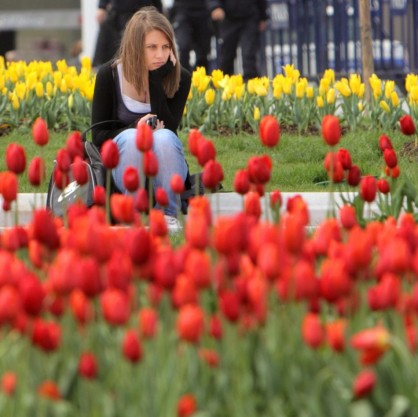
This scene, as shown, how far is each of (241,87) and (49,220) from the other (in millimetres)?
7681

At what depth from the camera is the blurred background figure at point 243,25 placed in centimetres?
1520

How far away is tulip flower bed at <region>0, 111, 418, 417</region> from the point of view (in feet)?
8.98

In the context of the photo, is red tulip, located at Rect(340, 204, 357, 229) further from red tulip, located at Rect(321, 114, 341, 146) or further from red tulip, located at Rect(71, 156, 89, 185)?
red tulip, located at Rect(71, 156, 89, 185)

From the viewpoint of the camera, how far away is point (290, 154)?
31.2 ft

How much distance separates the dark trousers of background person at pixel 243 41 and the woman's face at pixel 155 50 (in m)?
8.12

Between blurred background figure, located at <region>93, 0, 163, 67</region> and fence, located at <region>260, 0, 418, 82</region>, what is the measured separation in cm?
250

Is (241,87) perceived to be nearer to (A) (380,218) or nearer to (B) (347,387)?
(A) (380,218)

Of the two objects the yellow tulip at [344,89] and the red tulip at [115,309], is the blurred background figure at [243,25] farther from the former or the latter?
the red tulip at [115,309]

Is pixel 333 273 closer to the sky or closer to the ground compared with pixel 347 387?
closer to the sky

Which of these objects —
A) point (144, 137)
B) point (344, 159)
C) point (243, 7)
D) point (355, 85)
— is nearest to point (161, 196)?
point (144, 137)

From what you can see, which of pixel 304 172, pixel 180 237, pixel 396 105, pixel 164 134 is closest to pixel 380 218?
pixel 180 237

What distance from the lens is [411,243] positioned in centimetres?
331

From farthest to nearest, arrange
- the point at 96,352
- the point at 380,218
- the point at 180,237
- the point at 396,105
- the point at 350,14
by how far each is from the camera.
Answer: the point at 350,14, the point at 396,105, the point at 180,237, the point at 380,218, the point at 96,352

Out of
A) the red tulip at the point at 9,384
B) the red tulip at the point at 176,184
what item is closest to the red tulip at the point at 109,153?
the red tulip at the point at 176,184
